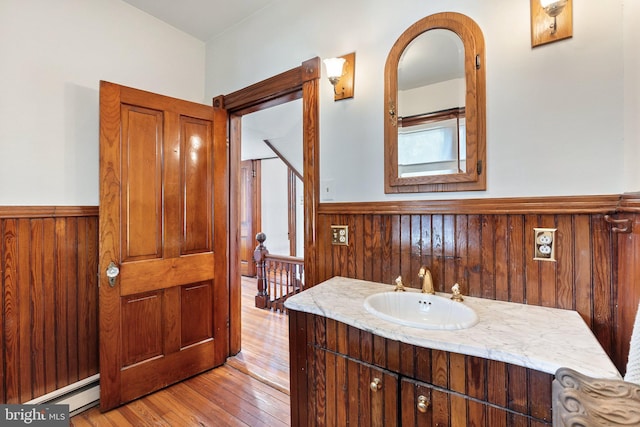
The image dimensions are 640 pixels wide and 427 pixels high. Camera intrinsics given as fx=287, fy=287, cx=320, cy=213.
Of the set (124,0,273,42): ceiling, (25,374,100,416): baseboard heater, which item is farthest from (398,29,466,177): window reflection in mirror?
(25,374,100,416): baseboard heater

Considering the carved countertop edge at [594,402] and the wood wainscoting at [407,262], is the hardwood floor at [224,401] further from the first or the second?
the carved countertop edge at [594,402]

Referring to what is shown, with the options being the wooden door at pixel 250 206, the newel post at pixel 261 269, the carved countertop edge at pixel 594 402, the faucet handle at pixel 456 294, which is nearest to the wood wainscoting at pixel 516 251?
the faucet handle at pixel 456 294

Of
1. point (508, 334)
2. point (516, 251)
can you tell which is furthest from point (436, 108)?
point (508, 334)

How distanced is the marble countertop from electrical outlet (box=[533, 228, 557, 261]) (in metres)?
0.21

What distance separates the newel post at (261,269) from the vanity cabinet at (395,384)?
2.36m

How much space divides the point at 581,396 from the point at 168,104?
2467mm

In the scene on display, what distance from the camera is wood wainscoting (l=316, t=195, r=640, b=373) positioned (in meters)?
1.08

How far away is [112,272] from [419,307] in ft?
6.03

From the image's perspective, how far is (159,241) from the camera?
2.04 metres

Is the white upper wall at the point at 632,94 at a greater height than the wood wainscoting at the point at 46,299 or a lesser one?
greater

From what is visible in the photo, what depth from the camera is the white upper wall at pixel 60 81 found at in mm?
1646

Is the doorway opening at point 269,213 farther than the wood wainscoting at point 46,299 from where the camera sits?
Yes

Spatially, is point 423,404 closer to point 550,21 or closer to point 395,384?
point 395,384

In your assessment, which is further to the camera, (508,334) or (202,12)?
(202,12)
